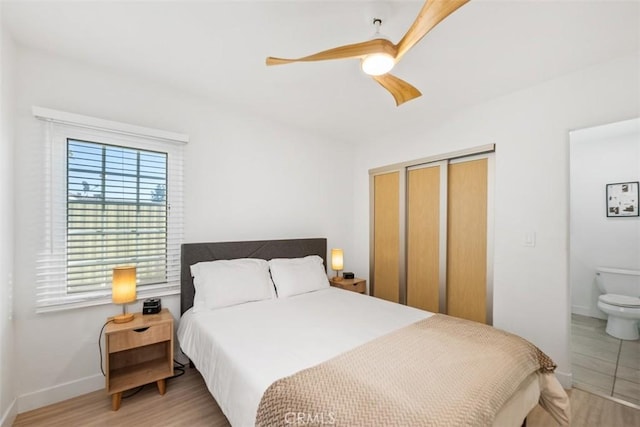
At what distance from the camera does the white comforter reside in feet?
4.56

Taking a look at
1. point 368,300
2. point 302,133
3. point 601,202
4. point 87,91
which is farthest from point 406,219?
point 87,91

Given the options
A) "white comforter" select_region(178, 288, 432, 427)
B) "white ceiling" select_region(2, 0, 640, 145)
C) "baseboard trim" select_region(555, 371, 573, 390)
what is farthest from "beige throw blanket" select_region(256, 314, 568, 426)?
"white ceiling" select_region(2, 0, 640, 145)

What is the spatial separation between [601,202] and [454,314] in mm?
2440

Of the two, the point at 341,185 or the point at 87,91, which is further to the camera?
the point at 341,185

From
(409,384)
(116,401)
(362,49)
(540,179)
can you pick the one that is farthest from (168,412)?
(540,179)

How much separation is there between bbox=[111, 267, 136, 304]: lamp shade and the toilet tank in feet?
16.3

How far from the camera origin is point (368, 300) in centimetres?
260

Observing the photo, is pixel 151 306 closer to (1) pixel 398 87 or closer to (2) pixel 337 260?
(2) pixel 337 260

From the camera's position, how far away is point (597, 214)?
3.46 meters

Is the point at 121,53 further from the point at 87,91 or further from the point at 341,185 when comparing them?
the point at 341,185

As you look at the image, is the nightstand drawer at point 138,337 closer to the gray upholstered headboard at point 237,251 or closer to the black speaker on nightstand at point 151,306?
the black speaker on nightstand at point 151,306

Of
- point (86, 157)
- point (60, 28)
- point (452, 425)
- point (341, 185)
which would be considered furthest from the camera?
point (341, 185)

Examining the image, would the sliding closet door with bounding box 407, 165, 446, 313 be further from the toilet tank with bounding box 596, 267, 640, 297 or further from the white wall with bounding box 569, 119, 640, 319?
the toilet tank with bounding box 596, 267, 640, 297

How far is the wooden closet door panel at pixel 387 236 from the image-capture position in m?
3.57
